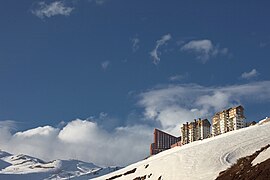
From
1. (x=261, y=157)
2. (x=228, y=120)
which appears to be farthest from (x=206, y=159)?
(x=228, y=120)

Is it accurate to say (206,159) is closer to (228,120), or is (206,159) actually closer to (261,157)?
(261,157)

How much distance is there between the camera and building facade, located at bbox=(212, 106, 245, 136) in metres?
178

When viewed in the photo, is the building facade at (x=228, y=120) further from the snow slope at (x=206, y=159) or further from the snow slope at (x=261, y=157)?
the snow slope at (x=261, y=157)

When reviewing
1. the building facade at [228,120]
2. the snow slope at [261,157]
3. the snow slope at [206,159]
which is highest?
the building facade at [228,120]

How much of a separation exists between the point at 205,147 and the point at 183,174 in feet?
→ 69.8

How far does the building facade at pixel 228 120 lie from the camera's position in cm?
17780

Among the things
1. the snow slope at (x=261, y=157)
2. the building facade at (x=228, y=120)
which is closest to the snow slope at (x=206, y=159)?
the snow slope at (x=261, y=157)

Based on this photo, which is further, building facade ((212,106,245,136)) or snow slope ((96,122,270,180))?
building facade ((212,106,245,136))

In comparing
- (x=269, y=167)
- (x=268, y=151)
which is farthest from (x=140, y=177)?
(x=269, y=167)

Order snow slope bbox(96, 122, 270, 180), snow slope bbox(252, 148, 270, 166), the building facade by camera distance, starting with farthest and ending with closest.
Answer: the building facade
snow slope bbox(96, 122, 270, 180)
snow slope bbox(252, 148, 270, 166)

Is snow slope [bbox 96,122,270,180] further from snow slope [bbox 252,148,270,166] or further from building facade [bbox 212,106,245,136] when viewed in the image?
building facade [bbox 212,106,245,136]

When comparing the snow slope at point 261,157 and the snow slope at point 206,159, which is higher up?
the snow slope at point 206,159

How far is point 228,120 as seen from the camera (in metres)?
184

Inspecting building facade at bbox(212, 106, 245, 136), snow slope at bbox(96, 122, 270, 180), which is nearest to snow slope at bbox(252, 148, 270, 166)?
snow slope at bbox(96, 122, 270, 180)
